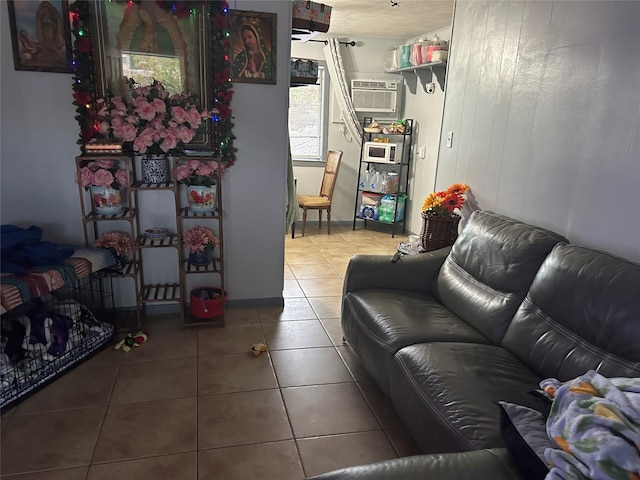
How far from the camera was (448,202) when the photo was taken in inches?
122

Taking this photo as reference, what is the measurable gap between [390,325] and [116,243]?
67.3 inches

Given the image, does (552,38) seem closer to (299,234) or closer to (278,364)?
(278,364)

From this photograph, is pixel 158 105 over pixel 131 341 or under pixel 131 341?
over

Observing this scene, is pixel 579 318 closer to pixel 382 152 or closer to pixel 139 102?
pixel 139 102

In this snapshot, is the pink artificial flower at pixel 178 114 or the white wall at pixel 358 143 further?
the white wall at pixel 358 143

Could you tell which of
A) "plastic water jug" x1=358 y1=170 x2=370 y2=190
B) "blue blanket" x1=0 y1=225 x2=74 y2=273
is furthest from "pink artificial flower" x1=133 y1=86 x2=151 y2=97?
"plastic water jug" x1=358 y1=170 x2=370 y2=190

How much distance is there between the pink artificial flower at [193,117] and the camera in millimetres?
2645

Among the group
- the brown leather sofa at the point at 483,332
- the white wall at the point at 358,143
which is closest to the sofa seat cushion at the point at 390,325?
the brown leather sofa at the point at 483,332

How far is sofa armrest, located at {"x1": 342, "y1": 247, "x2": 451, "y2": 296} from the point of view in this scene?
8.66 ft

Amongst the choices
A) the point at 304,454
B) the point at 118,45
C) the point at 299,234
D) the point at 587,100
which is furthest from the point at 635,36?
the point at 299,234

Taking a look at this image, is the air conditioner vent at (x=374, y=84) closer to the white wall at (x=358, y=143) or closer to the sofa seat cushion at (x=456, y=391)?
the white wall at (x=358, y=143)

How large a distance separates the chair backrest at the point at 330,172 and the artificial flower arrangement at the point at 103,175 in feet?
10.2

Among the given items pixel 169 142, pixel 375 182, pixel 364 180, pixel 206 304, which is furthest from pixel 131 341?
pixel 364 180

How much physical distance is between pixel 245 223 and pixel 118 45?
1.31 metres
